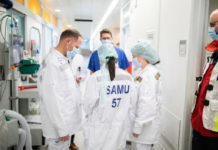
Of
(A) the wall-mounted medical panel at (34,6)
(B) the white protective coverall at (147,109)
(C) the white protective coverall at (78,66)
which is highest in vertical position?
(A) the wall-mounted medical panel at (34,6)

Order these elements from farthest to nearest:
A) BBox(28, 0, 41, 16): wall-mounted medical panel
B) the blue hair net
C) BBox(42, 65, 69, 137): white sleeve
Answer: BBox(28, 0, 41, 16): wall-mounted medical panel < BBox(42, 65, 69, 137): white sleeve < the blue hair net

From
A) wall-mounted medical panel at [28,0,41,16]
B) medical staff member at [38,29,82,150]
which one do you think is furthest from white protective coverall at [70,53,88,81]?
wall-mounted medical panel at [28,0,41,16]

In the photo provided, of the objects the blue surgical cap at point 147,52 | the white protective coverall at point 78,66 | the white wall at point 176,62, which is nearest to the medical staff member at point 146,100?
the blue surgical cap at point 147,52

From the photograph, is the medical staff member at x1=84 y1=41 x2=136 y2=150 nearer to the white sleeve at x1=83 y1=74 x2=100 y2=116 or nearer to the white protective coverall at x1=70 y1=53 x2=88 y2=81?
the white sleeve at x1=83 y1=74 x2=100 y2=116

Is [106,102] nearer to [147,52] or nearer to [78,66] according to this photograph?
Answer: [147,52]

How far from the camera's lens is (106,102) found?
1421 mm

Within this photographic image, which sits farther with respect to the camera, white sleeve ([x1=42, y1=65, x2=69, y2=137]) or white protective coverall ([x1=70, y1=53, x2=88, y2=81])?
white protective coverall ([x1=70, y1=53, x2=88, y2=81])

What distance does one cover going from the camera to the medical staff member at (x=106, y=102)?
141 cm

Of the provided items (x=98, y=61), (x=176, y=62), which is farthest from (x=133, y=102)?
(x=98, y=61)

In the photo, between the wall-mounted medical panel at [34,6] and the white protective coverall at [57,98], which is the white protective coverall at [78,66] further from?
the wall-mounted medical panel at [34,6]

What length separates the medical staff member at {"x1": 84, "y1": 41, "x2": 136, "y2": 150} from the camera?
4.64 feet

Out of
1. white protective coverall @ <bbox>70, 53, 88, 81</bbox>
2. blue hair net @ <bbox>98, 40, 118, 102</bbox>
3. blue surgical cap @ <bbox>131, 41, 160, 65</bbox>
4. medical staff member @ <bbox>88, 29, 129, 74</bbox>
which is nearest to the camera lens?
blue hair net @ <bbox>98, 40, 118, 102</bbox>

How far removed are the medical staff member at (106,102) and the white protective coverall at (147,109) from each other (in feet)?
0.52

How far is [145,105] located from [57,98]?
0.78 meters
